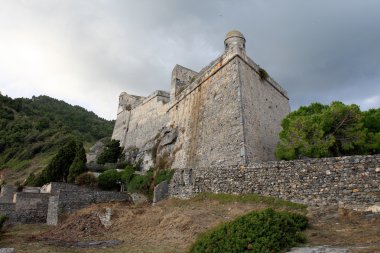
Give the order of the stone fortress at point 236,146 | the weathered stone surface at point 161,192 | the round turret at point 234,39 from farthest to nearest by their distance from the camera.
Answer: the round turret at point 234,39, the weathered stone surface at point 161,192, the stone fortress at point 236,146

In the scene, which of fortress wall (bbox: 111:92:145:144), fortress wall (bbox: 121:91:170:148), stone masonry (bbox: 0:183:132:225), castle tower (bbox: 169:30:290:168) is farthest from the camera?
fortress wall (bbox: 111:92:145:144)

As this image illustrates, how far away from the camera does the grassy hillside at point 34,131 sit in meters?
46.5

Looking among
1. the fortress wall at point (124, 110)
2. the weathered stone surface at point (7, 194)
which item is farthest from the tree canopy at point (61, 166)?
the fortress wall at point (124, 110)

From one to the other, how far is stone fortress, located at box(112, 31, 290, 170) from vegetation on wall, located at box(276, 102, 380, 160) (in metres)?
2.47

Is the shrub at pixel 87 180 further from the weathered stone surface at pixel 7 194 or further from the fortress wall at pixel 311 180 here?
the fortress wall at pixel 311 180

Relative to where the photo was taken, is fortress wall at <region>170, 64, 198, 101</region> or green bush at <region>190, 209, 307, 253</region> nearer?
green bush at <region>190, 209, 307, 253</region>

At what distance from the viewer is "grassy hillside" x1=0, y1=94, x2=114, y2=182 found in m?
46.5

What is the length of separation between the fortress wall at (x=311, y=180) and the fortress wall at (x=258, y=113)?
376 centimetres

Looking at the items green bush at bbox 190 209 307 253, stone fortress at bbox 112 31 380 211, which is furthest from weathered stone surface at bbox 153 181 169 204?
green bush at bbox 190 209 307 253

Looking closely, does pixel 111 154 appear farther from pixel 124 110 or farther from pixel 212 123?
pixel 212 123

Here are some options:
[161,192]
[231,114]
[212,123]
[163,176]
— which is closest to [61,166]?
[163,176]

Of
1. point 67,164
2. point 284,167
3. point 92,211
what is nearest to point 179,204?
point 92,211

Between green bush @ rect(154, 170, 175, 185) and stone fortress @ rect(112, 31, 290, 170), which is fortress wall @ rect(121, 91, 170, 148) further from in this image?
green bush @ rect(154, 170, 175, 185)

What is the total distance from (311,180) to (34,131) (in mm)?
53045
